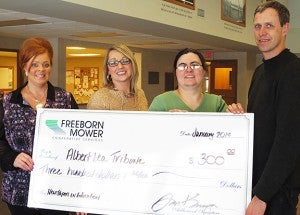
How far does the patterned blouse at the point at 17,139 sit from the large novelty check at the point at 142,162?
5 centimetres

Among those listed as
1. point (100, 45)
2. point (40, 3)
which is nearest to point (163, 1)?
point (40, 3)

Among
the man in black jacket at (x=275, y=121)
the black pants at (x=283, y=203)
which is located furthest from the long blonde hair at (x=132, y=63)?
the black pants at (x=283, y=203)

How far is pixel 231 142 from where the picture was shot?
2.10 meters

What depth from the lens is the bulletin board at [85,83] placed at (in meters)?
14.6

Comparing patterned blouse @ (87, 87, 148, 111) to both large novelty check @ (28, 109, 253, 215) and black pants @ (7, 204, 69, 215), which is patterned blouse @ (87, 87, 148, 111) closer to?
large novelty check @ (28, 109, 253, 215)

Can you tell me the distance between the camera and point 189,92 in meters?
2.41

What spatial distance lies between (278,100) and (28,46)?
4.66ft

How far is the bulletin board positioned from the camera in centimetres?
1455

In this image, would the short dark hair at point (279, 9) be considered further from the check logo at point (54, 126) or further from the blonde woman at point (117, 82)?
the check logo at point (54, 126)

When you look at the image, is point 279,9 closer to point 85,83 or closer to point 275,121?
point 275,121

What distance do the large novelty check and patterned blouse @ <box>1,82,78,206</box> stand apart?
0.05 metres

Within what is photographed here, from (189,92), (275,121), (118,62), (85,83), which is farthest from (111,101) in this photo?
(85,83)

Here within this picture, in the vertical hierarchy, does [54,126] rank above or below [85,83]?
below

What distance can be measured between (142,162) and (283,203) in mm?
768
